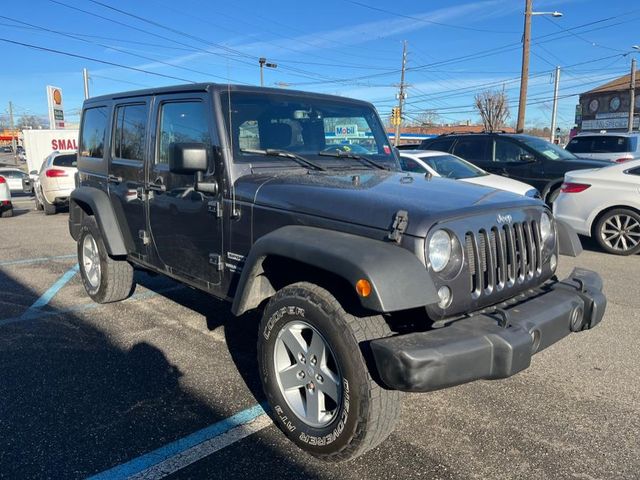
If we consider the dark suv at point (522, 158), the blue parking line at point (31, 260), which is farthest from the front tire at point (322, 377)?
the dark suv at point (522, 158)

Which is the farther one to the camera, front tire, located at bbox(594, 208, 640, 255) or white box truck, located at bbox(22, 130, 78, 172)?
white box truck, located at bbox(22, 130, 78, 172)

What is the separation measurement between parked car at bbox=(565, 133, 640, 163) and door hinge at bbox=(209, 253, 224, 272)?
12309mm

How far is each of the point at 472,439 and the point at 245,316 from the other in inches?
103

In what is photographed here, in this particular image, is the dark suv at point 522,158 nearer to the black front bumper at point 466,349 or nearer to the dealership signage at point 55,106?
the black front bumper at point 466,349

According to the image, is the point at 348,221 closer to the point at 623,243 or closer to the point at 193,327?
the point at 193,327

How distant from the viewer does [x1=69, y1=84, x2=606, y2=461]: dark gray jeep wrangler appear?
242cm

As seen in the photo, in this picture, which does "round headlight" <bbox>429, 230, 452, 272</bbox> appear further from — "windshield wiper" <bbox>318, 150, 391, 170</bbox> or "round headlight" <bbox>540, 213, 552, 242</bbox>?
"windshield wiper" <bbox>318, 150, 391, 170</bbox>

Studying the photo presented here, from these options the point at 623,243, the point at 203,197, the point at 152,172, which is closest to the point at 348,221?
the point at 203,197

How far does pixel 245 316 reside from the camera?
4.98 m

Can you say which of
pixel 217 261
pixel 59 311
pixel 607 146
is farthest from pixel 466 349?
pixel 607 146

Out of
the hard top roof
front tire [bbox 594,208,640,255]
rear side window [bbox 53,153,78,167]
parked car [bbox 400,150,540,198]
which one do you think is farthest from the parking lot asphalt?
rear side window [bbox 53,153,78,167]

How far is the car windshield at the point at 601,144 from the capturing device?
1339 cm

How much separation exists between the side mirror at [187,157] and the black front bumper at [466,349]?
1.67m

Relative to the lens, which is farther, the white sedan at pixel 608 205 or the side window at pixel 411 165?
the side window at pixel 411 165
